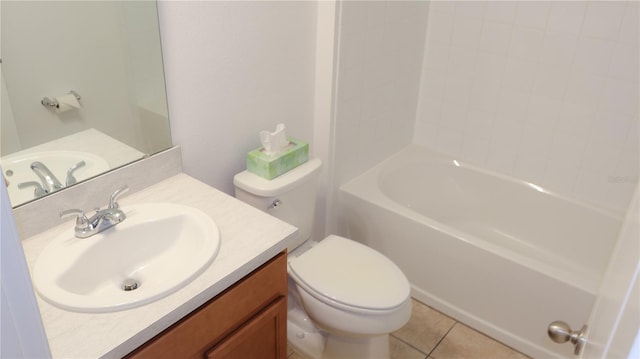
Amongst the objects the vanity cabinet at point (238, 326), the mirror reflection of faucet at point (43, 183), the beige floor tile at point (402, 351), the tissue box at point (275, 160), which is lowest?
the beige floor tile at point (402, 351)

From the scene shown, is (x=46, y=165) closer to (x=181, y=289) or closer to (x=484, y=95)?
(x=181, y=289)

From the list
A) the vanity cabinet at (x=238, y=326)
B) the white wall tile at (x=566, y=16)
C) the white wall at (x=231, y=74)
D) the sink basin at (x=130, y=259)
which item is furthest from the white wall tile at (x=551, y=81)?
the sink basin at (x=130, y=259)

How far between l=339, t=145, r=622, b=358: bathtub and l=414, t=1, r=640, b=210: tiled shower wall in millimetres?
112

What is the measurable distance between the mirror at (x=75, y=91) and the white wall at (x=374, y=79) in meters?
0.79

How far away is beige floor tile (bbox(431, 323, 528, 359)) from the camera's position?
7.09 feet

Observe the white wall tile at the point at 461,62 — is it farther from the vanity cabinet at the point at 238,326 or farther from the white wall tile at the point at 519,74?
the vanity cabinet at the point at 238,326

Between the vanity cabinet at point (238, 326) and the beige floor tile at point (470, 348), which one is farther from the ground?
the vanity cabinet at point (238, 326)

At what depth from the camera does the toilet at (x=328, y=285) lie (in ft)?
5.81

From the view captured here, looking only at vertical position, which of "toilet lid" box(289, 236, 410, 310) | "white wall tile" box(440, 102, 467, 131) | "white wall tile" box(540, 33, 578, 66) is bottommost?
"toilet lid" box(289, 236, 410, 310)

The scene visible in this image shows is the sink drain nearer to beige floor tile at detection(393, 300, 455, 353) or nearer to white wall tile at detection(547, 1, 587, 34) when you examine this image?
beige floor tile at detection(393, 300, 455, 353)

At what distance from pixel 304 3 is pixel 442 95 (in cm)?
103

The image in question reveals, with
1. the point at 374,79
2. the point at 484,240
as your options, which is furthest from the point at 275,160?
the point at 484,240

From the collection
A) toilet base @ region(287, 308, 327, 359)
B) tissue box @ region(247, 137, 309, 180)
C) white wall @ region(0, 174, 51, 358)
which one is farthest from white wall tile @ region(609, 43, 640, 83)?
white wall @ region(0, 174, 51, 358)

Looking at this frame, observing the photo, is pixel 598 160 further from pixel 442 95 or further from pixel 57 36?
pixel 57 36
